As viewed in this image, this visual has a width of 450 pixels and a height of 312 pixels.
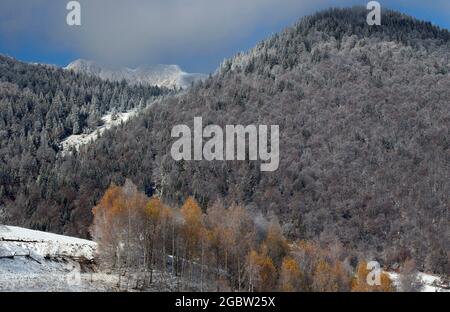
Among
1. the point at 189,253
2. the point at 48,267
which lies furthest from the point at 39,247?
the point at 189,253

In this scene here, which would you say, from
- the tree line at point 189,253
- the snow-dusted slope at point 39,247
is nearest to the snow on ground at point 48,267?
the snow-dusted slope at point 39,247

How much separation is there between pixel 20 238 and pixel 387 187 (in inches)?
5775

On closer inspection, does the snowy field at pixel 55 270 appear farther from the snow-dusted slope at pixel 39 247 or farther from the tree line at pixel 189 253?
the tree line at pixel 189 253

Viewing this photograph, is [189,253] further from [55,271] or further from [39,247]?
[55,271]

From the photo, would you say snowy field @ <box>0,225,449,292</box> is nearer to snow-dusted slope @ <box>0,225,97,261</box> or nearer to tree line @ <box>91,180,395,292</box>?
snow-dusted slope @ <box>0,225,97,261</box>

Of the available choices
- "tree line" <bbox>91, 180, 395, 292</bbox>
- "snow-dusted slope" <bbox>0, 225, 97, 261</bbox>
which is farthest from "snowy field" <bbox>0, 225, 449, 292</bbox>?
"tree line" <bbox>91, 180, 395, 292</bbox>

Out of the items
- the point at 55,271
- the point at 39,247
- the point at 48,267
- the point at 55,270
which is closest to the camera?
the point at 55,271

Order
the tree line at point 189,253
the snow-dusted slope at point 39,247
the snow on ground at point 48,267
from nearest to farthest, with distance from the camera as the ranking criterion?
the snow on ground at point 48,267
the snow-dusted slope at point 39,247
the tree line at point 189,253

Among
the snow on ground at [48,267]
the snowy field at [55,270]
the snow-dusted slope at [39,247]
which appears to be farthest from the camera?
the snow-dusted slope at [39,247]

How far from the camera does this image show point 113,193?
212 ft

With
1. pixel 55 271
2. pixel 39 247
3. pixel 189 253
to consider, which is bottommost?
pixel 55 271

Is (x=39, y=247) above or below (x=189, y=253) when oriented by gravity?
above

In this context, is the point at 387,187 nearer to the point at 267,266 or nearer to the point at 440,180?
the point at 440,180

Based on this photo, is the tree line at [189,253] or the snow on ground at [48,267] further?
the tree line at [189,253]
